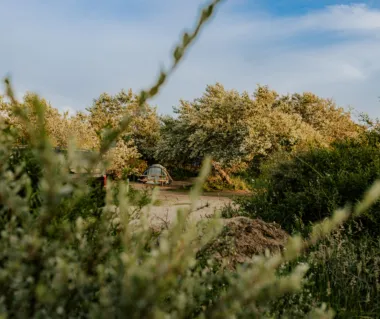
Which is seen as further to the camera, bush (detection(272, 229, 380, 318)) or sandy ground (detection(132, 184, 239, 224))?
bush (detection(272, 229, 380, 318))

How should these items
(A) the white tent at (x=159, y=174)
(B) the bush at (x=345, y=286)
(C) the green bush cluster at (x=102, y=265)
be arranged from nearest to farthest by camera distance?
(C) the green bush cluster at (x=102, y=265) → (B) the bush at (x=345, y=286) → (A) the white tent at (x=159, y=174)

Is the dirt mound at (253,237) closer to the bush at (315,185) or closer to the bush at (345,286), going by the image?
the bush at (345,286)

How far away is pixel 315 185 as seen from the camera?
8.98 meters

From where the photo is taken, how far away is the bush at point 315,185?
27.2ft

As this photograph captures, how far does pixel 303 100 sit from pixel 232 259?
35801 millimetres

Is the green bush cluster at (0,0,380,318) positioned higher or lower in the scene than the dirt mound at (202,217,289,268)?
higher

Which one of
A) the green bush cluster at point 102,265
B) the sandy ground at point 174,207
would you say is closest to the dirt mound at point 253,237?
the sandy ground at point 174,207

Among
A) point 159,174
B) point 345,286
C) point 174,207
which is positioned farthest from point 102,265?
point 159,174

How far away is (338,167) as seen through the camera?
31.1 ft

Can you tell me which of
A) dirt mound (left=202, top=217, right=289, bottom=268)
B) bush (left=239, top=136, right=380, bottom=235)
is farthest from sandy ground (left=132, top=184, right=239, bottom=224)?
bush (left=239, top=136, right=380, bottom=235)

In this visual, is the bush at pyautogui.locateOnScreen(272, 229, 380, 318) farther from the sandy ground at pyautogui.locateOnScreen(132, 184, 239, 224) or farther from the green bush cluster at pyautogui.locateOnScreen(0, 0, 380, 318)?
the green bush cluster at pyautogui.locateOnScreen(0, 0, 380, 318)

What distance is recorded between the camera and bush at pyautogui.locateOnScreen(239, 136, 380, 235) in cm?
830

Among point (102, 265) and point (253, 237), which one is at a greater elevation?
point (102, 265)

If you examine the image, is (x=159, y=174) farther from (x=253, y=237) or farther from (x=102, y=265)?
(x=102, y=265)
